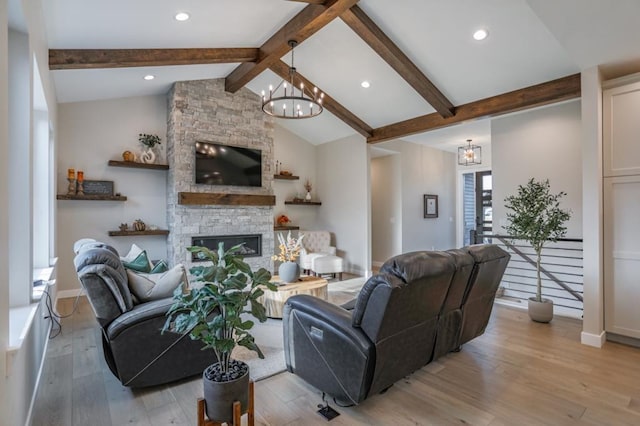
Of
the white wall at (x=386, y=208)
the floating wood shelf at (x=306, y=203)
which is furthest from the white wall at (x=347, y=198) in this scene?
the white wall at (x=386, y=208)

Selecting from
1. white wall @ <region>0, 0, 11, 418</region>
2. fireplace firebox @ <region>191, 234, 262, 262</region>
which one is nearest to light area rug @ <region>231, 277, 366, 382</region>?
white wall @ <region>0, 0, 11, 418</region>

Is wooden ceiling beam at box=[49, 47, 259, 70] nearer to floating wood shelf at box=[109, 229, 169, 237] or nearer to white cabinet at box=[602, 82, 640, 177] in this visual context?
floating wood shelf at box=[109, 229, 169, 237]

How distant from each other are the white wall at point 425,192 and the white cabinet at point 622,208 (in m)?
4.20

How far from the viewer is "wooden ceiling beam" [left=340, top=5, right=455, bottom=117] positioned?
409 centimetres

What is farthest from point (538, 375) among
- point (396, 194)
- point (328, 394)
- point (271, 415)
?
point (396, 194)

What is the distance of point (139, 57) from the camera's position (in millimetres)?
4137

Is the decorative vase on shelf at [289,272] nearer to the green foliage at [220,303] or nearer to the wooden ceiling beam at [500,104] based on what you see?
the green foliage at [220,303]

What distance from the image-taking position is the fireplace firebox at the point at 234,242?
5918 millimetres

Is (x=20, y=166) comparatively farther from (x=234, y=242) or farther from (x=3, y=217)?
(x=234, y=242)

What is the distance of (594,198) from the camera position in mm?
3404

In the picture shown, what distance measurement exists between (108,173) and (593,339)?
6797 mm

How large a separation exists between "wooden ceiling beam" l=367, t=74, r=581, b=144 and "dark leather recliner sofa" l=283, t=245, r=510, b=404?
287 centimetres

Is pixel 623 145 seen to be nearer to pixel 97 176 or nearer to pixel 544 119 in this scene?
pixel 544 119

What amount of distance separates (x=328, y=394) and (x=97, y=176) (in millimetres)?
5097
